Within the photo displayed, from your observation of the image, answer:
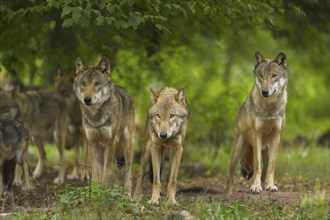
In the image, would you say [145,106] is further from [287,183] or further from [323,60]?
[323,60]

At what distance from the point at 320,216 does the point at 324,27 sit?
7708 millimetres

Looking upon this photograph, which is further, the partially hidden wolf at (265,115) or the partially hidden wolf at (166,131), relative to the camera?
the partially hidden wolf at (265,115)

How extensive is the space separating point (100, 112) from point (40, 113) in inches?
134

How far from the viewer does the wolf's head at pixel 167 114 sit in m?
9.49

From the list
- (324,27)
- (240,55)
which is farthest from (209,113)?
(240,55)

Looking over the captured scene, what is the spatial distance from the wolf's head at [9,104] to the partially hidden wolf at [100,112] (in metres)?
2.82

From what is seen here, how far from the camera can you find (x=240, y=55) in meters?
25.4

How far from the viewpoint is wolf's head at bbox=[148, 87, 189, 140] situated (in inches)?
374

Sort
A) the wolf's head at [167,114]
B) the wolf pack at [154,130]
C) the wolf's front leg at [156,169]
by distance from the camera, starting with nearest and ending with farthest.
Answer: the wolf's head at [167,114] → the wolf's front leg at [156,169] → the wolf pack at [154,130]

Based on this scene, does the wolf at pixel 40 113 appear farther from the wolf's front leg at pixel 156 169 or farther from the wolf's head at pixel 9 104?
the wolf's front leg at pixel 156 169

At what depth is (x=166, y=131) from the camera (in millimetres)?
9422

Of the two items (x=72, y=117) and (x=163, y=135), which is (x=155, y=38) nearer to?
(x=72, y=117)

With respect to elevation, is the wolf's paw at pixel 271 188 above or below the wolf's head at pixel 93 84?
below

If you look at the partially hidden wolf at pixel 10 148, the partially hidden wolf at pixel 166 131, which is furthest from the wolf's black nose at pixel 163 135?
the partially hidden wolf at pixel 10 148
